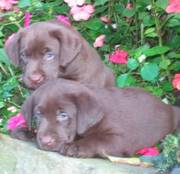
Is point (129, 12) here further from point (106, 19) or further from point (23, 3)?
point (23, 3)

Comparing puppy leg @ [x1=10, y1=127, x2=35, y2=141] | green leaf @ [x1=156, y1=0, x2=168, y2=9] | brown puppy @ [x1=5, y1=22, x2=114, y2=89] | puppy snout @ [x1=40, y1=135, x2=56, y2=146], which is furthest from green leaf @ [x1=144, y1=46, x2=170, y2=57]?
puppy snout @ [x1=40, y1=135, x2=56, y2=146]

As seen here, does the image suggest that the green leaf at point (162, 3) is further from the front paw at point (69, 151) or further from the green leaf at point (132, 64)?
the front paw at point (69, 151)

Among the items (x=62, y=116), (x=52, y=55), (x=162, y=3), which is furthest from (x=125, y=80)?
(x=62, y=116)

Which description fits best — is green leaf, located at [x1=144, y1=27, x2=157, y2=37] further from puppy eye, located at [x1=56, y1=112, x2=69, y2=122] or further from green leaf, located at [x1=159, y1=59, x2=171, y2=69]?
puppy eye, located at [x1=56, y1=112, x2=69, y2=122]

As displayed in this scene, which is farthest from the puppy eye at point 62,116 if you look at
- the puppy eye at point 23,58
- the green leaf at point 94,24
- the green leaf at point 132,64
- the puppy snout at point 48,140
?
the green leaf at point 94,24

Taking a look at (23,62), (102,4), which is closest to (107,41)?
(102,4)

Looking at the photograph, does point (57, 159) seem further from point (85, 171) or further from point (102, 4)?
point (102, 4)
